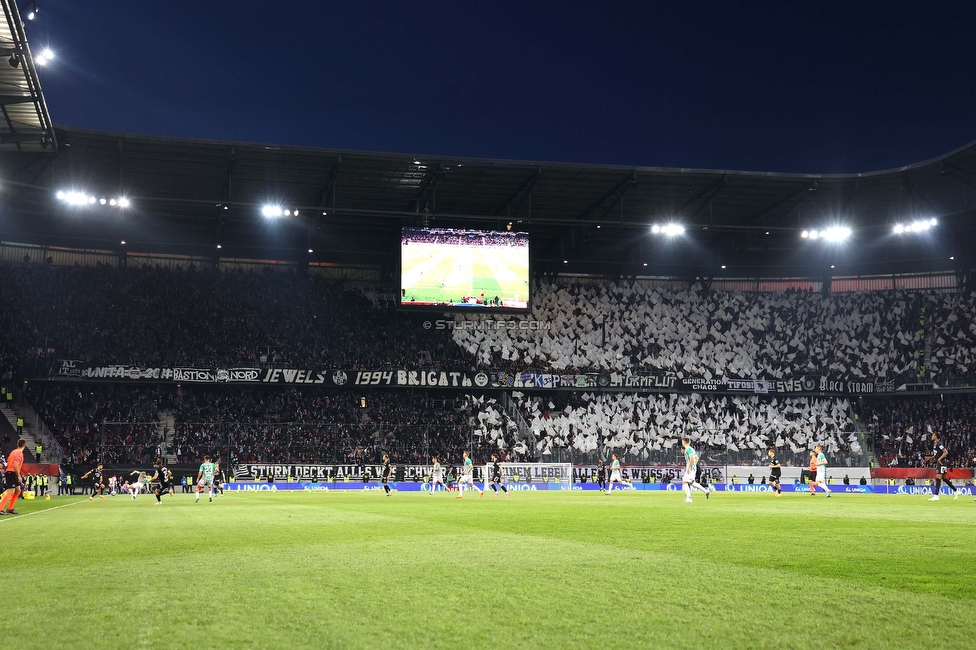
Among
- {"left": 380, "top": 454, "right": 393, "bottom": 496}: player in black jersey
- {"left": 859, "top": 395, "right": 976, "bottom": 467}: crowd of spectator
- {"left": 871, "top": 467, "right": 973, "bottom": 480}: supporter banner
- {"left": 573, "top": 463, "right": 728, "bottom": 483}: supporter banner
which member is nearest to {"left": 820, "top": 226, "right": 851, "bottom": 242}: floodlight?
{"left": 871, "top": 467, "right": 973, "bottom": 480}: supporter banner

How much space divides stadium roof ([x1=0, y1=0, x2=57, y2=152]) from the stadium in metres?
0.11

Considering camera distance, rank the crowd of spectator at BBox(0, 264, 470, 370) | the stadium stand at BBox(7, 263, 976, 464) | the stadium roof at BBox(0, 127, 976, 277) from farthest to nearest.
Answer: the crowd of spectator at BBox(0, 264, 470, 370) < the stadium stand at BBox(7, 263, 976, 464) < the stadium roof at BBox(0, 127, 976, 277)

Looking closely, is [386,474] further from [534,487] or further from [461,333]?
[461,333]

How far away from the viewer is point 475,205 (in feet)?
171

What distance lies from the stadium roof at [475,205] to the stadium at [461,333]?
26 cm

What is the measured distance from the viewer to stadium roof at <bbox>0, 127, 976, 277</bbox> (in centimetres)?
4466

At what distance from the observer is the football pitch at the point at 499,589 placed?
19.7ft

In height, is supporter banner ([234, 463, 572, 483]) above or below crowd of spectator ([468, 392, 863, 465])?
below

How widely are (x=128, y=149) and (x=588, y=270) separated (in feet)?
111

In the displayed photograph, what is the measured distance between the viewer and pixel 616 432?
2165 inches

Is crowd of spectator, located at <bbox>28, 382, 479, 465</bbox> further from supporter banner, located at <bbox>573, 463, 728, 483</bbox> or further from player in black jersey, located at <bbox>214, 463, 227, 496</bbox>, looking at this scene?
supporter banner, located at <bbox>573, 463, 728, 483</bbox>

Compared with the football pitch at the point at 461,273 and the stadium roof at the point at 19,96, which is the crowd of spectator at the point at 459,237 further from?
the stadium roof at the point at 19,96

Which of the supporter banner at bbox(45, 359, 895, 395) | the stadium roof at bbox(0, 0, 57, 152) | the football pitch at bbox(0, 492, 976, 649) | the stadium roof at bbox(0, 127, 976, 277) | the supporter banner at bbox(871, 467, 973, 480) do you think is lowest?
the supporter banner at bbox(871, 467, 973, 480)

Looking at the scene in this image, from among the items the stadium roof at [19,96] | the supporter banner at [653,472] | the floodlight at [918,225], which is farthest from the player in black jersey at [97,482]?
the floodlight at [918,225]
